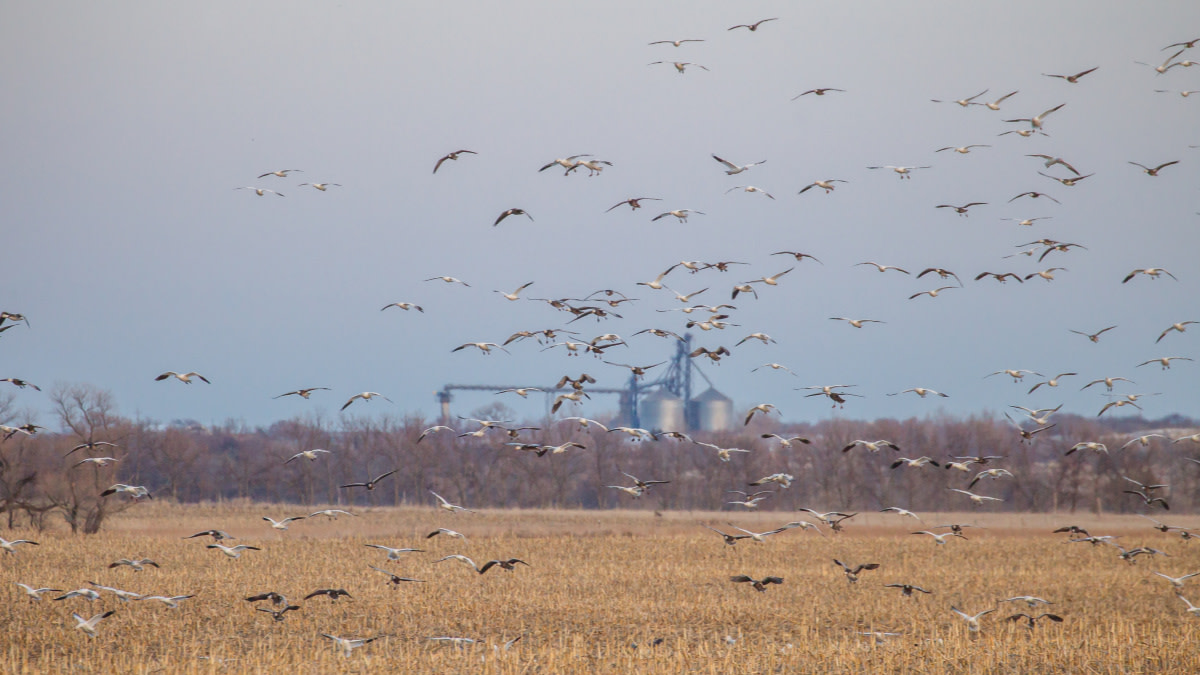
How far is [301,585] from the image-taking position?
3309 cm

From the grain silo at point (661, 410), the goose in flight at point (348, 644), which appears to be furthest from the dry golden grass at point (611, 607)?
the grain silo at point (661, 410)

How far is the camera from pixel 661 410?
15812 cm

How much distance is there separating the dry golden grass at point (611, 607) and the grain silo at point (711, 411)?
10253 centimetres

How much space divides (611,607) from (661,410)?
129 meters

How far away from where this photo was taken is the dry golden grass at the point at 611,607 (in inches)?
812

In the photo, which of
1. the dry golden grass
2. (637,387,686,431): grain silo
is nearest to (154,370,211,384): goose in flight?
the dry golden grass

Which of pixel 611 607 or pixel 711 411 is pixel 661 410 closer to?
pixel 711 411

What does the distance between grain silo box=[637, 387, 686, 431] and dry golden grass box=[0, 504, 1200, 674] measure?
100634 mm

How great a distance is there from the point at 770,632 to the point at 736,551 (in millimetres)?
20436

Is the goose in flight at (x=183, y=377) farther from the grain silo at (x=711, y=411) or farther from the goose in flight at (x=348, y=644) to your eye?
the grain silo at (x=711, y=411)

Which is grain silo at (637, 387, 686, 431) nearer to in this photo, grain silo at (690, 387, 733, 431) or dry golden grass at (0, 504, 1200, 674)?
grain silo at (690, 387, 733, 431)

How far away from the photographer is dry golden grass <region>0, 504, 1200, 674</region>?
20.6 metres

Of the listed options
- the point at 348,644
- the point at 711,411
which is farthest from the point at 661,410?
the point at 348,644

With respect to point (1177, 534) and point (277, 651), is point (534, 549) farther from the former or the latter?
point (1177, 534)
